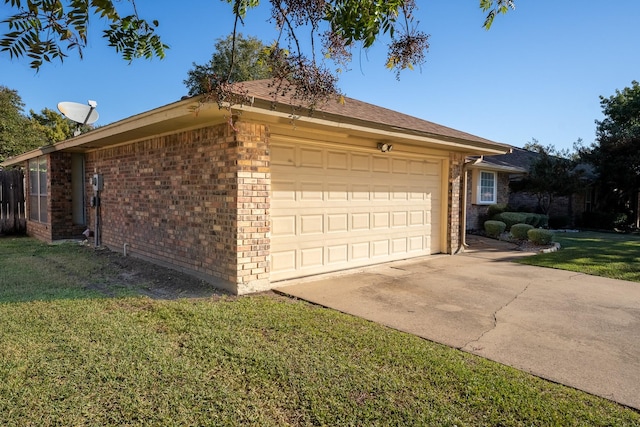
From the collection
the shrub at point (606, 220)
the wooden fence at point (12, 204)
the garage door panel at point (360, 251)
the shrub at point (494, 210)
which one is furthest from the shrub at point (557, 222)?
the wooden fence at point (12, 204)

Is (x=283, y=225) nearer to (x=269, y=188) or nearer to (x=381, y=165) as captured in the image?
(x=269, y=188)

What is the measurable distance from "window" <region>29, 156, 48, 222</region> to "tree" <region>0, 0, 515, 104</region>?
1107 cm

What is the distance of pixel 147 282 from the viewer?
6492 millimetres

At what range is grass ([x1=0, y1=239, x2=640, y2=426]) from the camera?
8.82 ft

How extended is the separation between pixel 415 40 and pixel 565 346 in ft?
10.8

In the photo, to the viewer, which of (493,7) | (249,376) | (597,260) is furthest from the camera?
(597,260)

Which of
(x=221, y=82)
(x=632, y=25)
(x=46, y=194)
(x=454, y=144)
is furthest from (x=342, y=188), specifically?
(x=46, y=194)

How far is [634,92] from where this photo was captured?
73.2 ft

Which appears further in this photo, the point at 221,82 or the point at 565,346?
the point at 565,346

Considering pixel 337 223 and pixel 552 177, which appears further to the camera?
pixel 552 177

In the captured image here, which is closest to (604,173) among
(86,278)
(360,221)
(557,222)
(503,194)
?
(557,222)

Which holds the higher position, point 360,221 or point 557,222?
point 360,221

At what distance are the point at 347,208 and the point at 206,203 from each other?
8.59ft

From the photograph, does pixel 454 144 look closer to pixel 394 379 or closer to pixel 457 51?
pixel 457 51
